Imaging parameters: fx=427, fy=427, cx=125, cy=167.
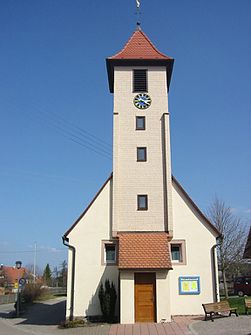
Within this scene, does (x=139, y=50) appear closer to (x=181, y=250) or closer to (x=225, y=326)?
(x=181, y=250)

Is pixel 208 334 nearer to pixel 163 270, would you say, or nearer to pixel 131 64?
pixel 163 270

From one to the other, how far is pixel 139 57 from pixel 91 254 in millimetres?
A: 11704

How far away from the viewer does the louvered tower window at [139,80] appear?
2466cm

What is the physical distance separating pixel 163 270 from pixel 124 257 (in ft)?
6.45

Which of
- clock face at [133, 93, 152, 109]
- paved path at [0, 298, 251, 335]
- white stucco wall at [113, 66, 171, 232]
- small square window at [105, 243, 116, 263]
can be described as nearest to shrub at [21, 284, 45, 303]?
paved path at [0, 298, 251, 335]

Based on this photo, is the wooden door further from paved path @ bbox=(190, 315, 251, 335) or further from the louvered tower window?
the louvered tower window

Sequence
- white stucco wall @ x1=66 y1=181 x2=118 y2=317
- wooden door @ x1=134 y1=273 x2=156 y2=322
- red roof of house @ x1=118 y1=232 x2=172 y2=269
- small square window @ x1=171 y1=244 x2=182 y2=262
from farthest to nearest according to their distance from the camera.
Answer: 1. small square window @ x1=171 y1=244 x2=182 y2=262
2. white stucco wall @ x1=66 y1=181 x2=118 y2=317
3. red roof of house @ x1=118 y1=232 x2=172 y2=269
4. wooden door @ x1=134 y1=273 x2=156 y2=322

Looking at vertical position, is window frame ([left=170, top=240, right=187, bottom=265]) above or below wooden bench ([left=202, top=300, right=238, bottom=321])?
above

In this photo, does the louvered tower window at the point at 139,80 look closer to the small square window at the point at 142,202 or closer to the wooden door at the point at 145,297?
the small square window at the point at 142,202

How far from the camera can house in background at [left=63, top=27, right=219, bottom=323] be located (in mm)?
20297

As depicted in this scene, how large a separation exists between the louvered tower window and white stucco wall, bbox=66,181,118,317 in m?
5.90

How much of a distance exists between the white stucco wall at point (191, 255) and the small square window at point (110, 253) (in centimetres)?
305

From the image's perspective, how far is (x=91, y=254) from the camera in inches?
868

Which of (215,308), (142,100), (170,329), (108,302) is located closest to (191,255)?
(215,308)
